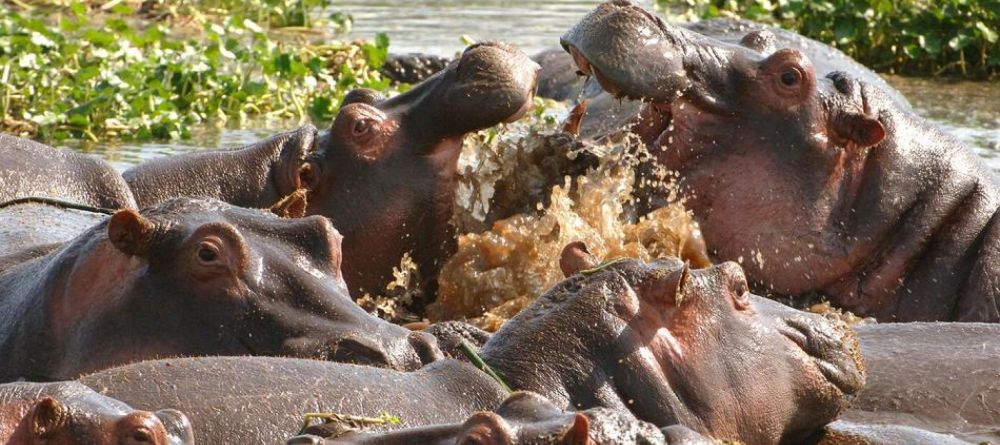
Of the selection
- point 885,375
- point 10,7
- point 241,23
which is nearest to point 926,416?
point 885,375

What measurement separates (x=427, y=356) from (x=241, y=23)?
725cm

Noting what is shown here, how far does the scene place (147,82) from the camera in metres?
9.88

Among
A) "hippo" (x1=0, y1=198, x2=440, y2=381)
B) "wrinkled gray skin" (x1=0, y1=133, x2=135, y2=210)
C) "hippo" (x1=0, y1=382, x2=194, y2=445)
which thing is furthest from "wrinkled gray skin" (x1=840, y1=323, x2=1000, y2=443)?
"wrinkled gray skin" (x1=0, y1=133, x2=135, y2=210)

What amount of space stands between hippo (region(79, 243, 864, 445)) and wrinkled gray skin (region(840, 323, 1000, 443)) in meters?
0.43

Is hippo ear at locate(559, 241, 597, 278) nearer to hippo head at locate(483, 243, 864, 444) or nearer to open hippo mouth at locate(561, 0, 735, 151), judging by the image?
hippo head at locate(483, 243, 864, 444)

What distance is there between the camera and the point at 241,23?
11.1m

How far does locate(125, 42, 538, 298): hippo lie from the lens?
603 cm

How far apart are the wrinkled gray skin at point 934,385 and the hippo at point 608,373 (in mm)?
431

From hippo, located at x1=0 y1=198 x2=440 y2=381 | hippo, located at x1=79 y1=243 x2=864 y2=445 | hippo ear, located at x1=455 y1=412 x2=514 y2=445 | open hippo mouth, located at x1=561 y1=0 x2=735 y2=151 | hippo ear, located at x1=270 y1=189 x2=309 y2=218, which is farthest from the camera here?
open hippo mouth, located at x1=561 y1=0 x2=735 y2=151

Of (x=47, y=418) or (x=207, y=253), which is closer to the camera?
(x=47, y=418)

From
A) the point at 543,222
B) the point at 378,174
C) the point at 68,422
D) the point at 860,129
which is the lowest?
the point at 543,222

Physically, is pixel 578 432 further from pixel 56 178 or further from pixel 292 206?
pixel 56 178

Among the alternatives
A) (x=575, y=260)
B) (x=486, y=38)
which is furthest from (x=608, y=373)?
(x=486, y=38)

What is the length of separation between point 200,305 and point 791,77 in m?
2.40
